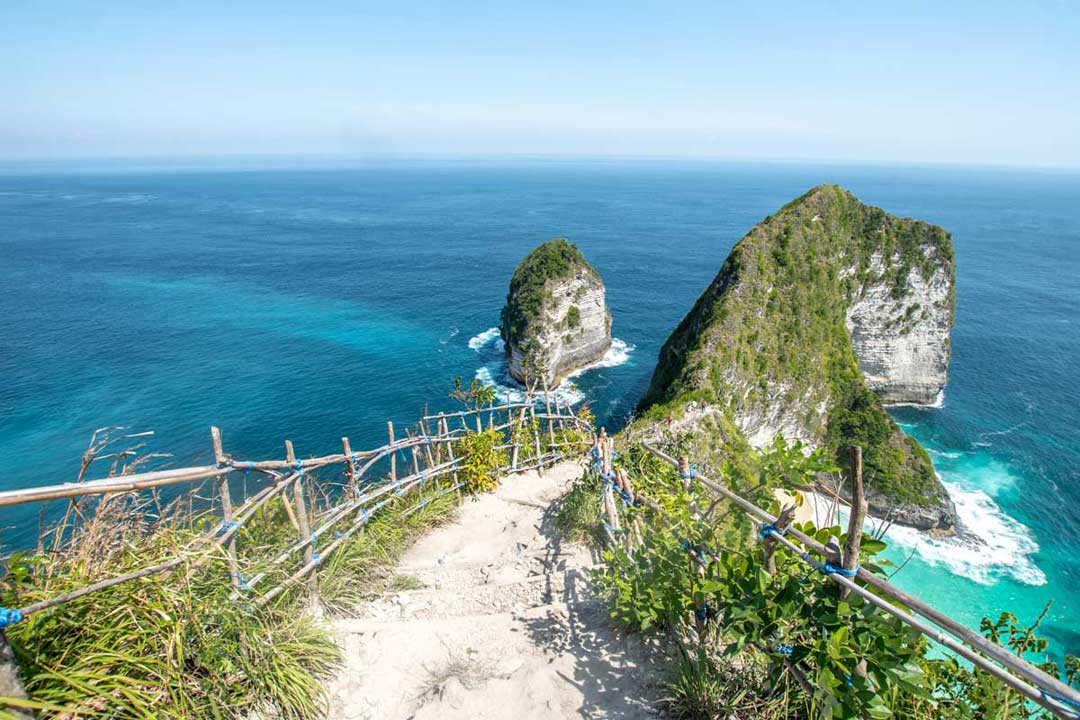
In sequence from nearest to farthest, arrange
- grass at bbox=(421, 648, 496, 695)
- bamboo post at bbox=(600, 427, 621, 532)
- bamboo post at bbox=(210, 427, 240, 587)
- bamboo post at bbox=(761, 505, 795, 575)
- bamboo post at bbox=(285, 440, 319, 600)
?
bamboo post at bbox=(761, 505, 795, 575), bamboo post at bbox=(210, 427, 240, 587), grass at bbox=(421, 648, 496, 695), bamboo post at bbox=(285, 440, 319, 600), bamboo post at bbox=(600, 427, 621, 532)

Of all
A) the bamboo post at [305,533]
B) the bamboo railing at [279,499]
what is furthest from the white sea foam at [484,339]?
the bamboo post at [305,533]

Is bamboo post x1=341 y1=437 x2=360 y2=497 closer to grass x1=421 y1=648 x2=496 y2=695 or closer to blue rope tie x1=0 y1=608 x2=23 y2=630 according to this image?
grass x1=421 y1=648 x2=496 y2=695

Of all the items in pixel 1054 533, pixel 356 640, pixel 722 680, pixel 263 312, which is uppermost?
pixel 722 680

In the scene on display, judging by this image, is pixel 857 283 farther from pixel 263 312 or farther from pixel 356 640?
pixel 263 312

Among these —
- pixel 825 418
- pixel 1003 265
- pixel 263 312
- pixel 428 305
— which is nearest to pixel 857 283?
pixel 825 418

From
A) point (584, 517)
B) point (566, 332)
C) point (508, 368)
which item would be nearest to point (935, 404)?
point (566, 332)

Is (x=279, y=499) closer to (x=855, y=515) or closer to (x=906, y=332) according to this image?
(x=855, y=515)

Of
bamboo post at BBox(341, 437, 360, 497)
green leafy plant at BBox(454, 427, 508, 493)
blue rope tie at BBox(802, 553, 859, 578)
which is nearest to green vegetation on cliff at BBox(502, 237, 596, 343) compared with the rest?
green leafy plant at BBox(454, 427, 508, 493)

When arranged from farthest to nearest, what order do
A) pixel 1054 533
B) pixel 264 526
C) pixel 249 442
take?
pixel 249 442 → pixel 1054 533 → pixel 264 526
